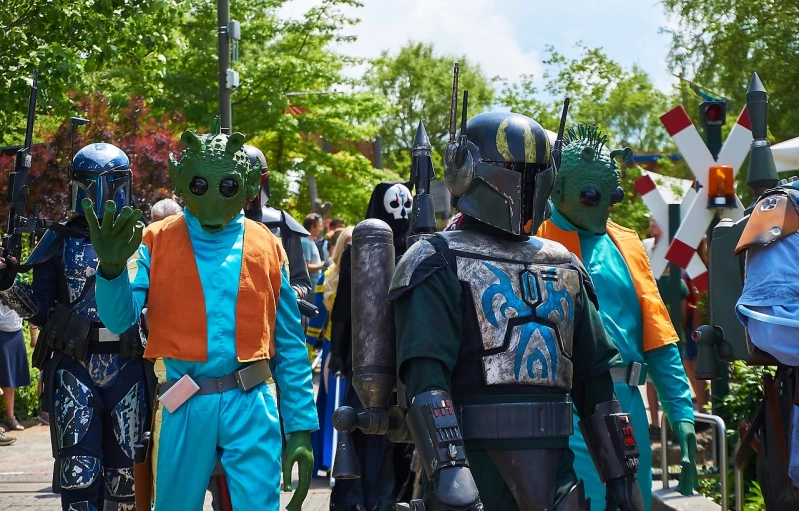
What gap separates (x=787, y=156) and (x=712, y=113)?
47.5 inches

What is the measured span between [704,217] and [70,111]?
6611 mm

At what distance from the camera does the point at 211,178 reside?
4.74 meters

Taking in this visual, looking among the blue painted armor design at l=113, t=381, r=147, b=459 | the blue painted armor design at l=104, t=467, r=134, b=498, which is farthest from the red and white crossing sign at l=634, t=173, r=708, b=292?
the blue painted armor design at l=104, t=467, r=134, b=498

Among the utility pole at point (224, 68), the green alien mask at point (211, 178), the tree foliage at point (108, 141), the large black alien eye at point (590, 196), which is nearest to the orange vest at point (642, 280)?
the large black alien eye at point (590, 196)

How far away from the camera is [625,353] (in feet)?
16.1

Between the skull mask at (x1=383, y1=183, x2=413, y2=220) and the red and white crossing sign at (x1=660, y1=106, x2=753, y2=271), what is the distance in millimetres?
1798

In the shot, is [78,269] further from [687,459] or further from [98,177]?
[687,459]

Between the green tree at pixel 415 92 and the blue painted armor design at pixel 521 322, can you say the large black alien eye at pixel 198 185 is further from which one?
the green tree at pixel 415 92

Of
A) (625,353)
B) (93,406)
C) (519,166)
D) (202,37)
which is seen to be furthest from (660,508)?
(202,37)

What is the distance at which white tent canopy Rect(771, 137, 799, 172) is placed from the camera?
718 centimetres

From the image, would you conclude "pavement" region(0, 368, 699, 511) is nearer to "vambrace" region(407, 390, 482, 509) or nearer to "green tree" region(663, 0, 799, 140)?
"vambrace" region(407, 390, 482, 509)

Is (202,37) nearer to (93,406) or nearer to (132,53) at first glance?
(132,53)

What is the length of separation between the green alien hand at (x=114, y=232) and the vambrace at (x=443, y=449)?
134cm

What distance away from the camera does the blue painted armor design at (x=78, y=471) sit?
5363 mm
